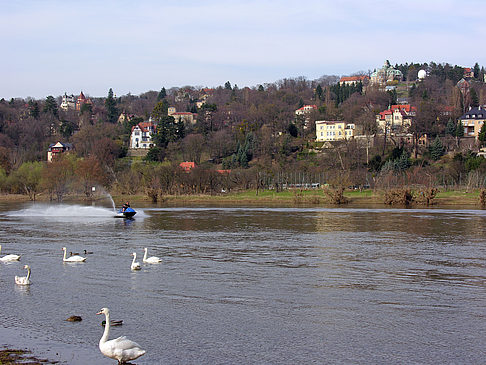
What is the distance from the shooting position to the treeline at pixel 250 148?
304 ft

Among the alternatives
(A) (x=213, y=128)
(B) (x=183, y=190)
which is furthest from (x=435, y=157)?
(A) (x=213, y=128)

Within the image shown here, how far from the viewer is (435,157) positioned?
112 meters

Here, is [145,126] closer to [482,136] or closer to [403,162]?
[403,162]

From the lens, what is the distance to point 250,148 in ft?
424

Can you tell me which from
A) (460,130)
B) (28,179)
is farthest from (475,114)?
(28,179)

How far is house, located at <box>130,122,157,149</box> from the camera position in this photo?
151 m

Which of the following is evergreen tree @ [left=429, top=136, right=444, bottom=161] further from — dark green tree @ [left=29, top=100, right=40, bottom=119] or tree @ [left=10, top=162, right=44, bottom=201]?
dark green tree @ [left=29, top=100, right=40, bottom=119]

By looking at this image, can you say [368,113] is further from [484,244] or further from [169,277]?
[169,277]

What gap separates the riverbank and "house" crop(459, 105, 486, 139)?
52774mm

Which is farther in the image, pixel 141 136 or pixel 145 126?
pixel 145 126

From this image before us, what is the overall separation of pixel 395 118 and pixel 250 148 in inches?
1499

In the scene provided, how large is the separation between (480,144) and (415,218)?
70893mm

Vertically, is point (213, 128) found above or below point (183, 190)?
above

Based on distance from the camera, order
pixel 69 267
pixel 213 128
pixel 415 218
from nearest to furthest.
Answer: pixel 69 267 < pixel 415 218 < pixel 213 128
